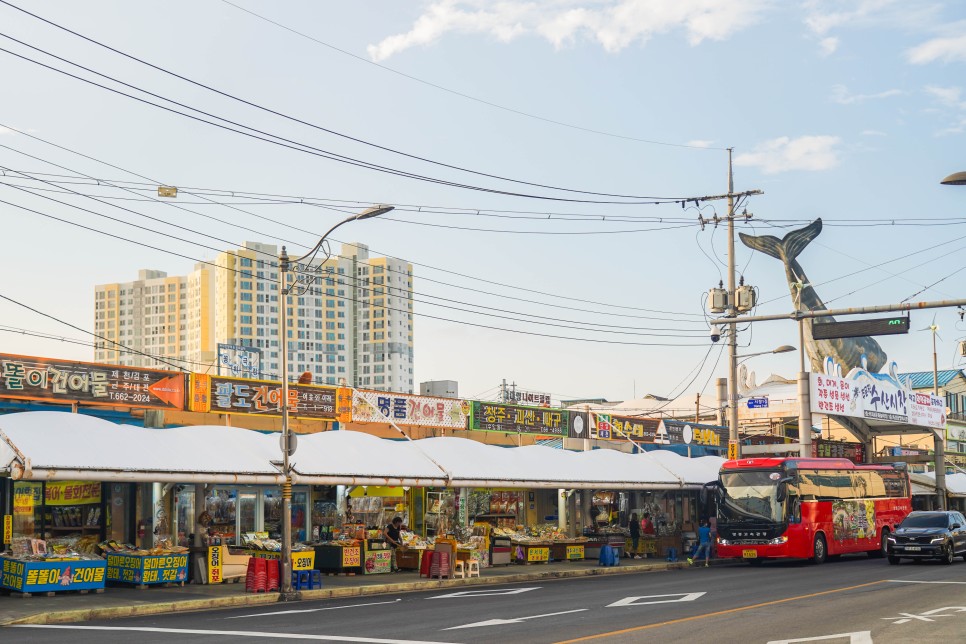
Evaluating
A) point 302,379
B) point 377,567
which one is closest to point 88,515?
point 377,567

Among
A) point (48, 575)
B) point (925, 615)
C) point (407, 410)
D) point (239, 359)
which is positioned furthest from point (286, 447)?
point (239, 359)

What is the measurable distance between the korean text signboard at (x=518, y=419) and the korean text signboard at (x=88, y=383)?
13.5 meters

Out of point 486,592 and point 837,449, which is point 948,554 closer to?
point 486,592

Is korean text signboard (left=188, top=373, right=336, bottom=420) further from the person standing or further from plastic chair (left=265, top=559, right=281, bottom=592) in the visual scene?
plastic chair (left=265, top=559, right=281, bottom=592)

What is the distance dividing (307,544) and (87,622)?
417 inches

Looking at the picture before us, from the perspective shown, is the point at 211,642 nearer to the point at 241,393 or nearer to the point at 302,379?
the point at 241,393

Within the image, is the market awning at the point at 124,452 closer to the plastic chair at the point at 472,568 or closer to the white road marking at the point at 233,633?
the white road marking at the point at 233,633

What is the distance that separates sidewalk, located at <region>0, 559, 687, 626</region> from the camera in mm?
19703

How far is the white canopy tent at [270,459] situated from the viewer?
2258cm

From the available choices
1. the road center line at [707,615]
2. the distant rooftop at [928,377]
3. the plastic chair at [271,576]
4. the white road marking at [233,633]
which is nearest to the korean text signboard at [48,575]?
the plastic chair at [271,576]

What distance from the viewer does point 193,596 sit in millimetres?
22812

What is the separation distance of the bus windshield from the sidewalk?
618cm

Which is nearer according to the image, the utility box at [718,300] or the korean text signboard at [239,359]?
the utility box at [718,300]

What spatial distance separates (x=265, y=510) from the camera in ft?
101
